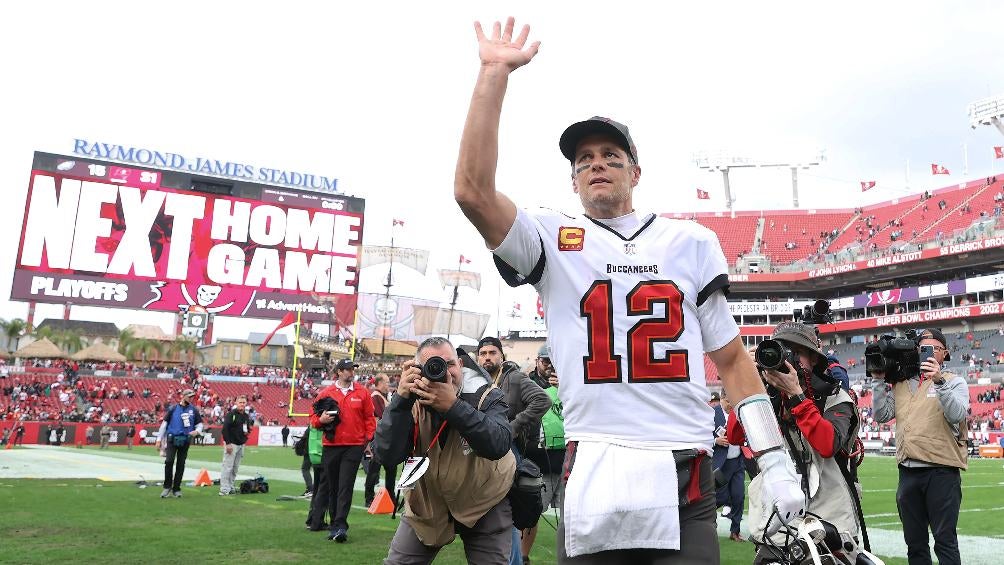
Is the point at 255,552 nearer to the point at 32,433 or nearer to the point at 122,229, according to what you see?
the point at 32,433

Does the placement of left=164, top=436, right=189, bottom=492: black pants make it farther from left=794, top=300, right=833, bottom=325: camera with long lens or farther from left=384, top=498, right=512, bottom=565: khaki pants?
left=794, top=300, right=833, bottom=325: camera with long lens

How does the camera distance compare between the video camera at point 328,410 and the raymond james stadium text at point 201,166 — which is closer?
the video camera at point 328,410

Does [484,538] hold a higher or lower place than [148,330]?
lower

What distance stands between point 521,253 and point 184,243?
5662 cm

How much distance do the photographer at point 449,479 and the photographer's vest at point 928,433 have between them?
→ 10.4 ft

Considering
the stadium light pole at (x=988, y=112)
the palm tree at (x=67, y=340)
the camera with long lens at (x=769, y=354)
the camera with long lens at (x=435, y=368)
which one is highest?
the stadium light pole at (x=988, y=112)

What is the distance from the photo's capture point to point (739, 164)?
78875mm

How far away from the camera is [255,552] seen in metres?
7.77

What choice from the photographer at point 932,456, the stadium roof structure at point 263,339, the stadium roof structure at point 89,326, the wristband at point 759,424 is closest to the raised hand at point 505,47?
the wristband at point 759,424

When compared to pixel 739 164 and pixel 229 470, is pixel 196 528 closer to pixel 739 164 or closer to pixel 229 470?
pixel 229 470

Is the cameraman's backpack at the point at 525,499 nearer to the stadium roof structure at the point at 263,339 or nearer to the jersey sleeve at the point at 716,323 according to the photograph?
the jersey sleeve at the point at 716,323

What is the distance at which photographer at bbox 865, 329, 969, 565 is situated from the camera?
221 inches

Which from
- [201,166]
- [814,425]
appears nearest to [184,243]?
[201,166]

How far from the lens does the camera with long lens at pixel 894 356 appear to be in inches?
223
